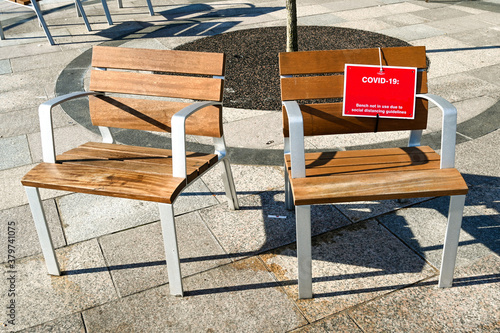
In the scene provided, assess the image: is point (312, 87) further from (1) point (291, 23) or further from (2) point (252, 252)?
(1) point (291, 23)

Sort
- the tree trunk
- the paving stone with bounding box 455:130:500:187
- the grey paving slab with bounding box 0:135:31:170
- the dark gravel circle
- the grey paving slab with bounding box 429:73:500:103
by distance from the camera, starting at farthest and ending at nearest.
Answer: the tree trunk → the dark gravel circle → the grey paving slab with bounding box 429:73:500:103 → the grey paving slab with bounding box 0:135:31:170 → the paving stone with bounding box 455:130:500:187

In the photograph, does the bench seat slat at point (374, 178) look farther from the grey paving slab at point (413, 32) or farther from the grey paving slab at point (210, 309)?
the grey paving slab at point (413, 32)

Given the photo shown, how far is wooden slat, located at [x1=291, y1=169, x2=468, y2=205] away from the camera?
2.55 m

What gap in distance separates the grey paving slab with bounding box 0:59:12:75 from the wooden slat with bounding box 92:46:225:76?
4.28 m

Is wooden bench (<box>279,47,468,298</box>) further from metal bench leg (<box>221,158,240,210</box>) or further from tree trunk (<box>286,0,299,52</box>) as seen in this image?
tree trunk (<box>286,0,299,52</box>)

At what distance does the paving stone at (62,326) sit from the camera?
2.70 meters

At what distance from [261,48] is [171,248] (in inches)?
194

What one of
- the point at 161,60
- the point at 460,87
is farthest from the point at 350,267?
the point at 460,87

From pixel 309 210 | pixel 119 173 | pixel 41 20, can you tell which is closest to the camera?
pixel 309 210

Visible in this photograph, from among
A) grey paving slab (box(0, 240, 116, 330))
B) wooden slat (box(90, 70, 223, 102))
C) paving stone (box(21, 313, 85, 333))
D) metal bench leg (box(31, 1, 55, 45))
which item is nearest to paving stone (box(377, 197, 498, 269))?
wooden slat (box(90, 70, 223, 102))

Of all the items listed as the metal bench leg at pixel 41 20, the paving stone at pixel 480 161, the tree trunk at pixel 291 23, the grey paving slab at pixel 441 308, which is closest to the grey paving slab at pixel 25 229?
the grey paving slab at pixel 441 308

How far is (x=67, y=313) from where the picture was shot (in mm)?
2814

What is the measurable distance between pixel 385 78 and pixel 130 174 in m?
1.60

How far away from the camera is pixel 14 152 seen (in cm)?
473
